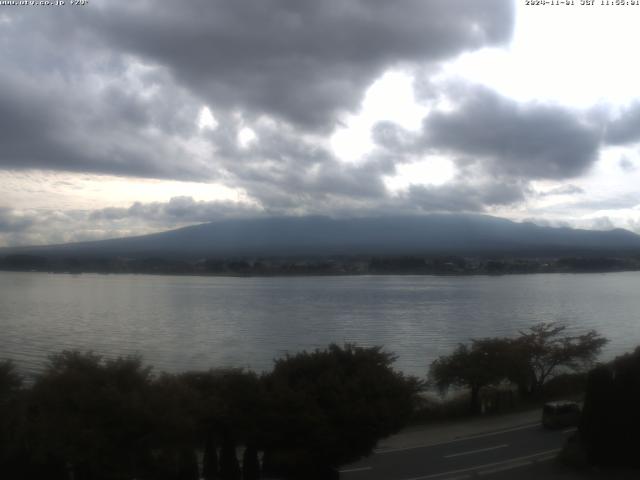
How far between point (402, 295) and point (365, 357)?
45.8 m

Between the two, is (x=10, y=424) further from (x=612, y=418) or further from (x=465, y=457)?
(x=612, y=418)

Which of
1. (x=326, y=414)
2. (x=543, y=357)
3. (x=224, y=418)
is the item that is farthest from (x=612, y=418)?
(x=543, y=357)

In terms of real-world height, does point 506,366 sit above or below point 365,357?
below

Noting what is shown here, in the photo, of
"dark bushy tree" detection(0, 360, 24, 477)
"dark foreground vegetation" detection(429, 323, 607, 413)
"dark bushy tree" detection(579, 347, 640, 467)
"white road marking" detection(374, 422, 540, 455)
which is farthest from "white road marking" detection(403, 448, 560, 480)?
"dark bushy tree" detection(0, 360, 24, 477)

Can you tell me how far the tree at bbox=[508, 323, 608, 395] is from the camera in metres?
17.9

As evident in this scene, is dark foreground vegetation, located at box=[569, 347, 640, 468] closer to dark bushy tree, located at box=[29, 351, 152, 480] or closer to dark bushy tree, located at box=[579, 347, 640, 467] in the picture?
dark bushy tree, located at box=[579, 347, 640, 467]

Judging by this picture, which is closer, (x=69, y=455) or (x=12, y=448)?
(x=69, y=455)

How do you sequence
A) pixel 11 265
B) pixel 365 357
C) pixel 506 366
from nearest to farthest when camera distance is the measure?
pixel 365 357 → pixel 506 366 → pixel 11 265

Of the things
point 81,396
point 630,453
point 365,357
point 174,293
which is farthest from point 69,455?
point 174,293

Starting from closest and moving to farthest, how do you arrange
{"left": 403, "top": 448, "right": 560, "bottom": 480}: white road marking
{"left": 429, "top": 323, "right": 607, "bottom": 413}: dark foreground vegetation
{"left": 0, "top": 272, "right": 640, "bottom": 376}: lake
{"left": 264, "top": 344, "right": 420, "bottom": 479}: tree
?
{"left": 264, "top": 344, "right": 420, "bottom": 479}: tree → {"left": 403, "top": 448, "right": 560, "bottom": 480}: white road marking → {"left": 429, "top": 323, "right": 607, "bottom": 413}: dark foreground vegetation → {"left": 0, "top": 272, "right": 640, "bottom": 376}: lake

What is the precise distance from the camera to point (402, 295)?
55.0 meters

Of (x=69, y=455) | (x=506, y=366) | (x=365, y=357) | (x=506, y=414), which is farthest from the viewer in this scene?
(x=506, y=366)

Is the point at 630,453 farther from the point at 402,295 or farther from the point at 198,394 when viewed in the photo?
the point at 402,295

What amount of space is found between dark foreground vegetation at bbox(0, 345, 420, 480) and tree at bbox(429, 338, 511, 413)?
7.08 metres
